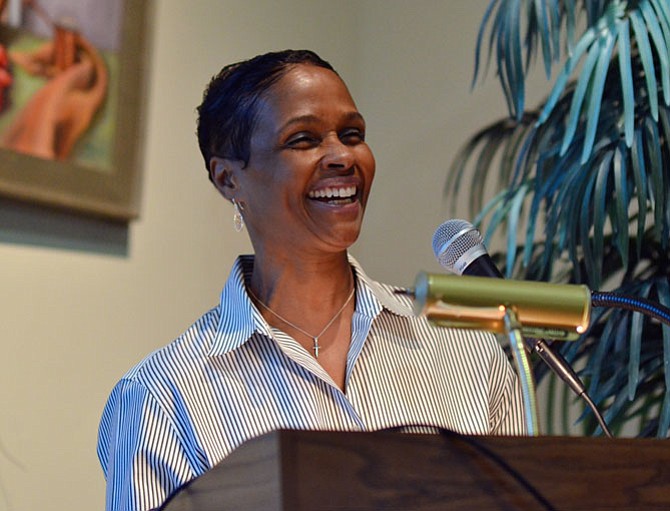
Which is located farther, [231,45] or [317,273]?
[231,45]

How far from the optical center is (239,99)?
1.49m

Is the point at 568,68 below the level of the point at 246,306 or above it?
above

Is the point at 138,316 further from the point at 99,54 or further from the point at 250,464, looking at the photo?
the point at 250,464

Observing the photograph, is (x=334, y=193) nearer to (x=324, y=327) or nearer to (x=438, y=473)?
(x=324, y=327)

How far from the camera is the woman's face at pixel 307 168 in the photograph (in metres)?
1.37

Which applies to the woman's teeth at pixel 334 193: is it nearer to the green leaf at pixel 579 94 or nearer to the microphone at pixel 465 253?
the microphone at pixel 465 253

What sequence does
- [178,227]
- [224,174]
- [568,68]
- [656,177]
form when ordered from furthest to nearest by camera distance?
[178,227], [568,68], [656,177], [224,174]

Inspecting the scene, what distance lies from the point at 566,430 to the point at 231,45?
4.27 feet

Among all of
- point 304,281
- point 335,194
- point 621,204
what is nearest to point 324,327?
point 304,281

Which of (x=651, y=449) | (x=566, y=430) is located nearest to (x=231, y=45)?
(x=566, y=430)

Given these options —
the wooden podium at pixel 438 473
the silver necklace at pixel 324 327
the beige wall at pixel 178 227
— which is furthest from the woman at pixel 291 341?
the beige wall at pixel 178 227

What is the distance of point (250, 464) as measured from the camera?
748 mm

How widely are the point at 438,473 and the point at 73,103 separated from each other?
5.22ft

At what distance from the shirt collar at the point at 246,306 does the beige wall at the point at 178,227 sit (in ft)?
2.28
